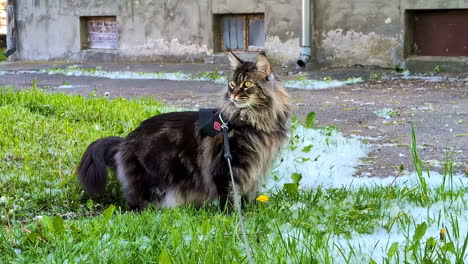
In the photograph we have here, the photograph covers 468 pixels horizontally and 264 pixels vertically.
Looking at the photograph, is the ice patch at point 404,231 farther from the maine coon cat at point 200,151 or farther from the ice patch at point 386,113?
the ice patch at point 386,113

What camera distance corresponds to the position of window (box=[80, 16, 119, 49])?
12.3 metres

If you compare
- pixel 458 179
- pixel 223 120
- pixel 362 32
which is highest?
pixel 362 32

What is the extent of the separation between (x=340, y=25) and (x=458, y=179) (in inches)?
235

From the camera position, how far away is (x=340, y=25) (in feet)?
31.0

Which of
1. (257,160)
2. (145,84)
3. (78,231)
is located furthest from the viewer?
(145,84)

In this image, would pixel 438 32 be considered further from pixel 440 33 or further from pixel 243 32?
pixel 243 32

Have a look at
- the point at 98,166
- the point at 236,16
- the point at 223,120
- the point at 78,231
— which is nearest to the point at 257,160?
the point at 223,120

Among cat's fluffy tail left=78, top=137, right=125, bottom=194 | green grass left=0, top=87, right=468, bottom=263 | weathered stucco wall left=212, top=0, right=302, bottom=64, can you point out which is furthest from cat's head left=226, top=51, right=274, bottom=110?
weathered stucco wall left=212, top=0, right=302, bottom=64

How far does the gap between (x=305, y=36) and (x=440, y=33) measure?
195 cm

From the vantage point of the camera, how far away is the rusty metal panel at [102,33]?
12.3 metres

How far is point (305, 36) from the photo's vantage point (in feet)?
31.3

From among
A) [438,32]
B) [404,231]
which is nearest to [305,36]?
[438,32]

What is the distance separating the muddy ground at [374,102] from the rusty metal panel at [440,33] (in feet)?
2.32

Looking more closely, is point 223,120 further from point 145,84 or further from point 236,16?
point 236,16
